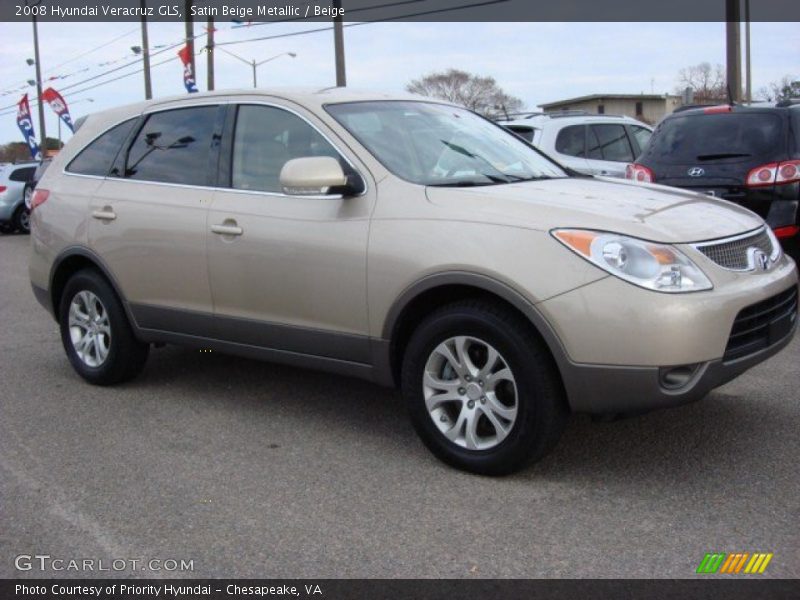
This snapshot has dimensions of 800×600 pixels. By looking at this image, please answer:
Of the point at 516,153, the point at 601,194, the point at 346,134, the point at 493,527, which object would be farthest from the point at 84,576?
the point at 516,153

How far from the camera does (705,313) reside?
3.58m

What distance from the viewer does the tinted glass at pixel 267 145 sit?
4730 millimetres

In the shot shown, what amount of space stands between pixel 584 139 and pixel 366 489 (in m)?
7.42

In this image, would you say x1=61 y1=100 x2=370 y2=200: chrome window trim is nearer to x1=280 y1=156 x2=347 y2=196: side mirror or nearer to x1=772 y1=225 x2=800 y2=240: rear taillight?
x1=280 y1=156 x2=347 y2=196: side mirror

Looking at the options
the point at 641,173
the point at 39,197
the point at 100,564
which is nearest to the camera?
the point at 100,564

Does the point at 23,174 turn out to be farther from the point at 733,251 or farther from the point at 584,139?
the point at 733,251

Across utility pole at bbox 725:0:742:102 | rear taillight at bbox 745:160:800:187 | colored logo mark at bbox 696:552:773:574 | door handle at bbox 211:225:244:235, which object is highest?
utility pole at bbox 725:0:742:102

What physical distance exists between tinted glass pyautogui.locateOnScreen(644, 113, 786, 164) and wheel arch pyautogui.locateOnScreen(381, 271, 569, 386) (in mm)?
4324

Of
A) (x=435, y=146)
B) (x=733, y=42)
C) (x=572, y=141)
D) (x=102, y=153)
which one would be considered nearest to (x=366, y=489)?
(x=435, y=146)

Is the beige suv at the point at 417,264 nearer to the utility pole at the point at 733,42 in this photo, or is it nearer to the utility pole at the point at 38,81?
the utility pole at the point at 733,42

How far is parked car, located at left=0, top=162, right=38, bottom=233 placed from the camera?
19812 millimetres

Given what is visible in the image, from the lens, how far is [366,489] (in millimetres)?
3996

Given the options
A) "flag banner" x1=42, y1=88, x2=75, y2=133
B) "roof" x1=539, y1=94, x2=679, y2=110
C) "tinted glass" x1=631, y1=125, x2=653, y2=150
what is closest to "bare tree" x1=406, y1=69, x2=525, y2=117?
"roof" x1=539, y1=94, x2=679, y2=110

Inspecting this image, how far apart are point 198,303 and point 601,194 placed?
234 centimetres
